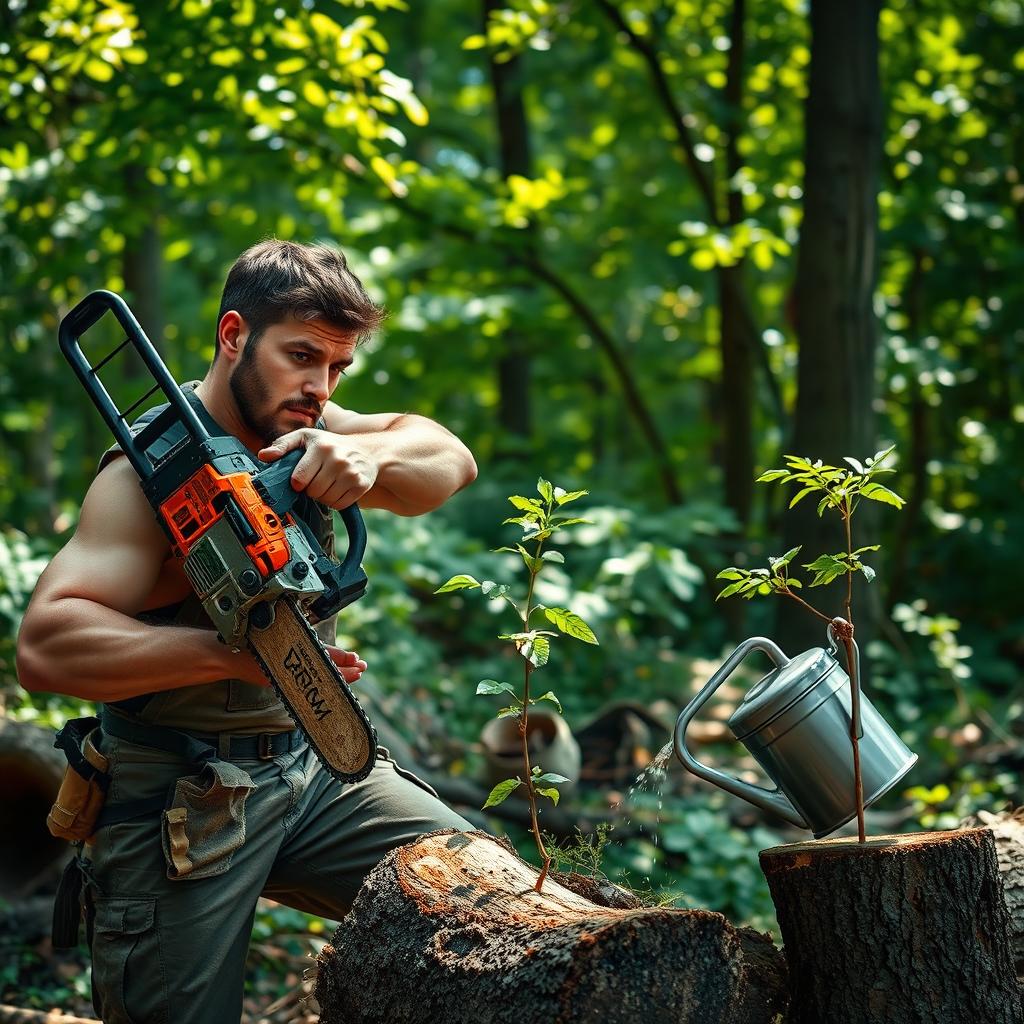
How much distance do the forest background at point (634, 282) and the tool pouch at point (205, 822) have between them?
2218 millimetres

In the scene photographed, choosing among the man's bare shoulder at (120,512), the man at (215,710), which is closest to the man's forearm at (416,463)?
the man at (215,710)

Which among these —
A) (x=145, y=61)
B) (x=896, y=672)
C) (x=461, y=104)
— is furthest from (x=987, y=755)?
(x=461, y=104)

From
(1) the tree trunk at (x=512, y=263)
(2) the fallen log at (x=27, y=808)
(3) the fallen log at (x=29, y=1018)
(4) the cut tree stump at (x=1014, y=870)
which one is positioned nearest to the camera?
(4) the cut tree stump at (x=1014, y=870)

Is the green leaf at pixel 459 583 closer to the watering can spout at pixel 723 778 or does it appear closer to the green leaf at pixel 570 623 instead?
the green leaf at pixel 570 623

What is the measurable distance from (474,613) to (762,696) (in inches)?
228

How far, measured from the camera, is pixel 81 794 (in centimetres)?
246

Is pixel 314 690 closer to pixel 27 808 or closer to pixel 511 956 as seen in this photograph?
pixel 511 956

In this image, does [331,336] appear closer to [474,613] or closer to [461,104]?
[474,613]

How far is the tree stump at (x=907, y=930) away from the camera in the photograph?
7.35 ft

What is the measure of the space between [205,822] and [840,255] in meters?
4.19

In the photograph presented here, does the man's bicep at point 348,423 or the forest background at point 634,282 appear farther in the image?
the forest background at point 634,282

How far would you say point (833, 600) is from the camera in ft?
17.5

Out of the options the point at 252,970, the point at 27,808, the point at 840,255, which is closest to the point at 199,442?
the point at 252,970

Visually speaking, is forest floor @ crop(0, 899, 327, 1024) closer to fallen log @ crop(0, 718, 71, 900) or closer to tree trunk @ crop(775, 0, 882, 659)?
fallen log @ crop(0, 718, 71, 900)
